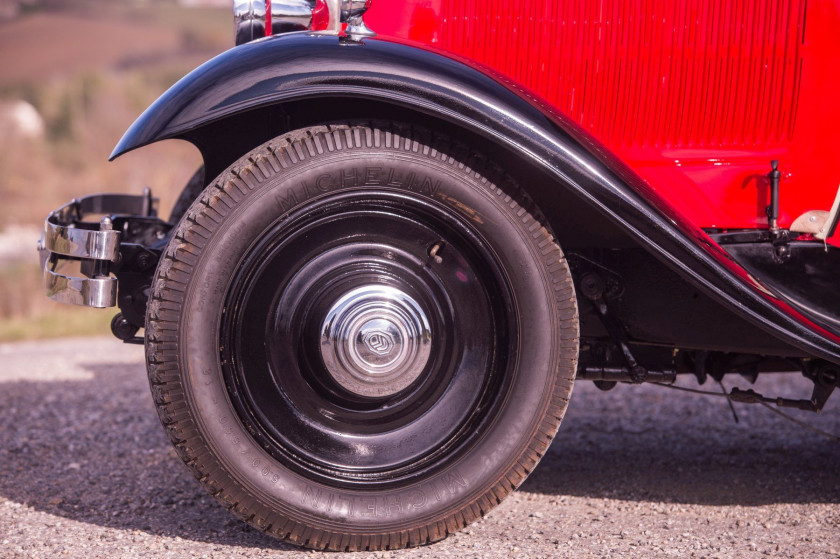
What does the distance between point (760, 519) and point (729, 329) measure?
627 millimetres

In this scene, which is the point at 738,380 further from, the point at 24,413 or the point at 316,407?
the point at 24,413

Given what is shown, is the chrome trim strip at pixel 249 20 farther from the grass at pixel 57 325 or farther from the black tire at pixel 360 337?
the grass at pixel 57 325

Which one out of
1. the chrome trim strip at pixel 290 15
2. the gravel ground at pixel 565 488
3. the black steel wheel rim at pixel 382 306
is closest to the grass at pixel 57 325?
the gravel ground at pixel 565 488

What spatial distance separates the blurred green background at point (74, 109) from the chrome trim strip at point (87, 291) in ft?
4.88

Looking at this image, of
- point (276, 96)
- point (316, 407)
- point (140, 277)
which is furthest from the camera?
point (140, 277)

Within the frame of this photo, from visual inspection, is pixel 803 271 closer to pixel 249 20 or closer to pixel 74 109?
pixel 249 20

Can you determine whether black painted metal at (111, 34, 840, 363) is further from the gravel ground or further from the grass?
the grass

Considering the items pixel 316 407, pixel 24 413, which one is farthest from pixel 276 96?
pixel 24 413

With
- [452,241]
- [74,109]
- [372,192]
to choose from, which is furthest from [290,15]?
[74,109]

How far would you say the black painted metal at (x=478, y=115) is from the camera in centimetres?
204

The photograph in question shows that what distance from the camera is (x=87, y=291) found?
2.19 metres

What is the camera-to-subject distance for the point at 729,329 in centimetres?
237

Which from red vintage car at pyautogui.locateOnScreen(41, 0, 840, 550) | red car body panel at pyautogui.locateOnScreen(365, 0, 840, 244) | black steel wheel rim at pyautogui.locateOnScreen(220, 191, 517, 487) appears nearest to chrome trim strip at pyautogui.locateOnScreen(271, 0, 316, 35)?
red vintage car at pyautogui.locateOnScreen(41, 0, 840, 550)

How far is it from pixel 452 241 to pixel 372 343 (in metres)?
0.38
